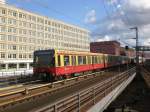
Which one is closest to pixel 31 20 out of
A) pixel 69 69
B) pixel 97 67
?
pixel 97 67

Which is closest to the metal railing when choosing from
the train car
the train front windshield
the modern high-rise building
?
the train car

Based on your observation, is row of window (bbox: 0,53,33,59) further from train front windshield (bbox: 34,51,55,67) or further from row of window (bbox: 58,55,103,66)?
train front windshield (bbox: 34,51,55,67)

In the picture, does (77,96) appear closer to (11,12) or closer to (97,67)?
(97,67)

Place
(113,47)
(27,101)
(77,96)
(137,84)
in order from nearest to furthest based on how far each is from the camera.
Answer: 1. (77,96)
2. (27,101)
3. (137,84)
4. (113,47)

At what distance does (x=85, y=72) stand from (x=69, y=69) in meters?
7.49

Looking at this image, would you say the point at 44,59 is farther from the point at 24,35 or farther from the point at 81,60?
the point at 24,35

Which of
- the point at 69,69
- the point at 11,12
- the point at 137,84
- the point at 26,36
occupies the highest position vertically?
the point at 11,12

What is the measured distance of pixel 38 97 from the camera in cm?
1817

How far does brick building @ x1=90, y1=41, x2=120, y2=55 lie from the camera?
159 m

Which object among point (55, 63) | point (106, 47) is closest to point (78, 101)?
point (55, 63)

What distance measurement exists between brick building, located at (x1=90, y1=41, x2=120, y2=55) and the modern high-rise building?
37916 millimetres

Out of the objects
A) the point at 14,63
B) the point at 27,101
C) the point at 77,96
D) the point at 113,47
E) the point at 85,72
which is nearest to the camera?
the point at 77,96

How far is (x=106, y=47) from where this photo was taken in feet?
538

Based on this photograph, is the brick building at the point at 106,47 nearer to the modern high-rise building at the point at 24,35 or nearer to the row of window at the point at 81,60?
the modern high-rise building at the point at 24,35
